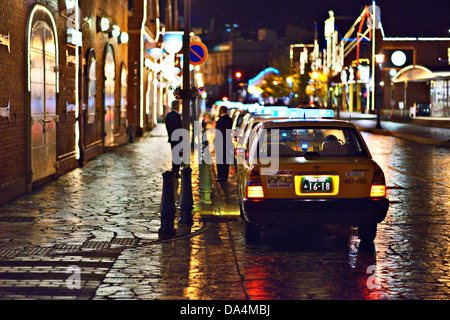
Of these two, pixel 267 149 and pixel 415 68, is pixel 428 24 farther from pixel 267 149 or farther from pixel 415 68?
pixel 267 149

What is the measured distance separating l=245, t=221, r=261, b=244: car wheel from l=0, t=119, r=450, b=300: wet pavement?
0.12 metres

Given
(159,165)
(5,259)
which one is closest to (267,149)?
(5,259)

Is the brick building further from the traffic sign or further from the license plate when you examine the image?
the license plate

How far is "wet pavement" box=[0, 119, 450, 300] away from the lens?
7141 mm

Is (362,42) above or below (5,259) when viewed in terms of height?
above

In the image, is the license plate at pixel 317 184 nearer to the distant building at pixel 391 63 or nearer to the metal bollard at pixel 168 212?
the metal bollard at pixel 168 212

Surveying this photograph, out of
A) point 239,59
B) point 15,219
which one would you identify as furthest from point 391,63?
point 239,59

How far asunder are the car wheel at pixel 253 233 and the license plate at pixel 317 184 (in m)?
1.02

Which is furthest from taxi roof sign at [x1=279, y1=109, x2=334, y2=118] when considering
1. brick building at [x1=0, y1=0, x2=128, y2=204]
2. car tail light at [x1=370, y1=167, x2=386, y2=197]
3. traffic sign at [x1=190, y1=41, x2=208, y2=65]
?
car tail light at [x1=370, y1=167, x2=386, y2=197]

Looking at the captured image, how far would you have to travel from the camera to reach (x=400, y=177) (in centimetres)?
1783

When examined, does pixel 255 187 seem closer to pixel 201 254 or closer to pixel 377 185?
pixel 201 254

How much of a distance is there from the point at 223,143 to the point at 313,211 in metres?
10.7

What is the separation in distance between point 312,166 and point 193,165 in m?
12.5

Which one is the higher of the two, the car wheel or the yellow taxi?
the yellow taxi
